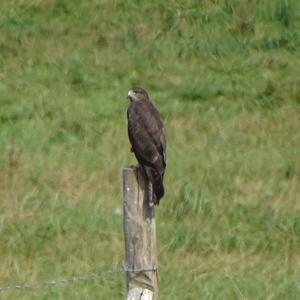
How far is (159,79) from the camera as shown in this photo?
1312 cm

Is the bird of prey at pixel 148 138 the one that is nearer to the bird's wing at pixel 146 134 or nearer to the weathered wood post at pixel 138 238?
the bird's wing at pixel 146 134

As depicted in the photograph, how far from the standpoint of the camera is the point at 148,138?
7.72 meters

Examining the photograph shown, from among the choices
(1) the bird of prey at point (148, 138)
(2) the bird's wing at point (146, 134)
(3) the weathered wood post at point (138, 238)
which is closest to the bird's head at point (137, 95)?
(1) the bird of prey at point (148, 138)

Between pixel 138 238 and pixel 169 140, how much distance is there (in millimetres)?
5757

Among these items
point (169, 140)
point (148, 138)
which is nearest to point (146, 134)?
point (148, 138)

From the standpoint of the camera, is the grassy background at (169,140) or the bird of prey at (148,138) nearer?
the bird of prey at (148,138)

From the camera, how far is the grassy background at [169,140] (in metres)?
8.72

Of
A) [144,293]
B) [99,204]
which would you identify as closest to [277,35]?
[99,204]

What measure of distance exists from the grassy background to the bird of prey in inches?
40.6

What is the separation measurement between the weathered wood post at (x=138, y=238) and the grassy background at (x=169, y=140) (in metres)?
2.35

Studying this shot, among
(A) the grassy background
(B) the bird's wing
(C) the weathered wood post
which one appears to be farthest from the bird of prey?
(A) the grassy background

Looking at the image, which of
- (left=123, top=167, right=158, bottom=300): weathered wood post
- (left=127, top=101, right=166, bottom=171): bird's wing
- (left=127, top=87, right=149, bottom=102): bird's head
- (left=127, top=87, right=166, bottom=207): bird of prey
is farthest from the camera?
(left=127, top=87, right=149, bottom=102): bird's head

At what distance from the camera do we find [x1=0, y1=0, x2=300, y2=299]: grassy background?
8719 millimetres

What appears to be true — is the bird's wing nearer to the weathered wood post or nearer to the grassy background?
the grassy background
